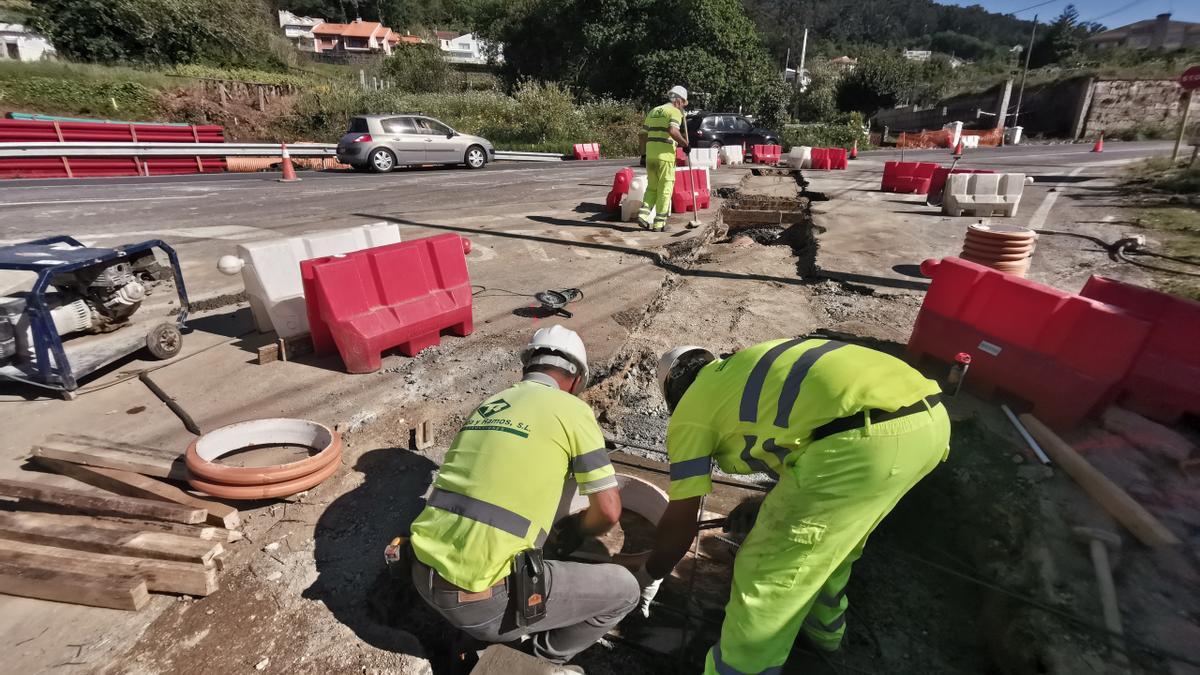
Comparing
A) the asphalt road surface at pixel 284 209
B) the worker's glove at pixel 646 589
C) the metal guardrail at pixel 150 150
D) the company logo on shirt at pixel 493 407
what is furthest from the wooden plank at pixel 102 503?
the metal guardrail at pixel 150 150

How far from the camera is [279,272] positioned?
487cm

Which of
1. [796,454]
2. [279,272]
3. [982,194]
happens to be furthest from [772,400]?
[982,194]

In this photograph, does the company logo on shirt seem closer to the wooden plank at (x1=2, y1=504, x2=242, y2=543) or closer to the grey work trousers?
the grey work trousers

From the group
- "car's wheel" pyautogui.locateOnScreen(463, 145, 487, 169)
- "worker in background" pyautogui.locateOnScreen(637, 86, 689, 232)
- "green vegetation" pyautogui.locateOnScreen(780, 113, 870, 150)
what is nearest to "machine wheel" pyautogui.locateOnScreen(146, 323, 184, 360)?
"worker in background" pyautogui.locateOnScreen(637, 86, 689, 232)

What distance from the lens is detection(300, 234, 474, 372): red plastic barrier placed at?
448cm

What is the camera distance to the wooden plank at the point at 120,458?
330 cm

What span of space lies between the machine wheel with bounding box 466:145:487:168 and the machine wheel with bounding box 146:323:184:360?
1378 cm

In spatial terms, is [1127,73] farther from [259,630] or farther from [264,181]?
[259,630]

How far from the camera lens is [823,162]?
1891 centimetres

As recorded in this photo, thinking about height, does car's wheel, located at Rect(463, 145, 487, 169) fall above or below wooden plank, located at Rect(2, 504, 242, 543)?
above

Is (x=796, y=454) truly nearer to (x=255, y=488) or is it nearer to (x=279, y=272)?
(x=255, y=488)

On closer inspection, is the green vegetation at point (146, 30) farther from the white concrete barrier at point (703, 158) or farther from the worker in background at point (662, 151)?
the worker in background at point (662, 151)

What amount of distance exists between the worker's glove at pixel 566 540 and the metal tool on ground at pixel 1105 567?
2.29m

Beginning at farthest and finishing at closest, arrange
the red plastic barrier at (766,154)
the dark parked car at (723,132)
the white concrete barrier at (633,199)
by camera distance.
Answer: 1. the red plastic barrier at (766,154)
2. the dark parked car at (723,132)
3. the white concrete barrier at (633,199)
